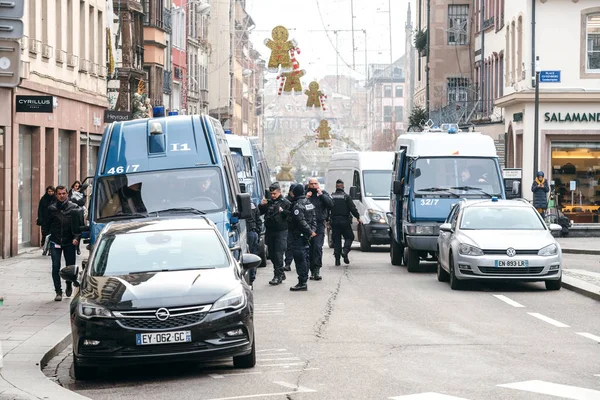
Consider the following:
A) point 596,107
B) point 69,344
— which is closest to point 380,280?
point 69,344

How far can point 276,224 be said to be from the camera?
80.0ft

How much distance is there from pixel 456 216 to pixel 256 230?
14.9ft

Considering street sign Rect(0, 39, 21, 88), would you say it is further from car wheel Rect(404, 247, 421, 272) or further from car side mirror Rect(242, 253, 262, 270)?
car wheel Rect(404, 247, 421, 272)

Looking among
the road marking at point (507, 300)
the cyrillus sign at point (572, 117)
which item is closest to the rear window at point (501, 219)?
the road marking at point (507, 300)

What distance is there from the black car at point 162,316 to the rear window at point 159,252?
0.03 metres

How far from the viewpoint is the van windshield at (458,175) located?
1041 inches

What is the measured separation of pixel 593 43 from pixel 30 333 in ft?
115

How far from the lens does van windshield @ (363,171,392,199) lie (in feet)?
118

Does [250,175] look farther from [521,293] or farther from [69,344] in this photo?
[69,344]

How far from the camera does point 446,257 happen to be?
22719 mm

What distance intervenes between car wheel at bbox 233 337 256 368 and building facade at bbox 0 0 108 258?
17479 millimetres

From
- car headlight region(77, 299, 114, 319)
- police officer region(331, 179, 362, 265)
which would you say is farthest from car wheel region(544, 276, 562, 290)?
car headlight region(77, 299, 114, 319)

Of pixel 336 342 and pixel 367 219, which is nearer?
pixel 336 342

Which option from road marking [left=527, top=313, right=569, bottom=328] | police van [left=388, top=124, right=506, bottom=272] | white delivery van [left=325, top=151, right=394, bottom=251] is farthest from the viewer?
white delivery van [left=325, top=151, right=394, bottom=251]
